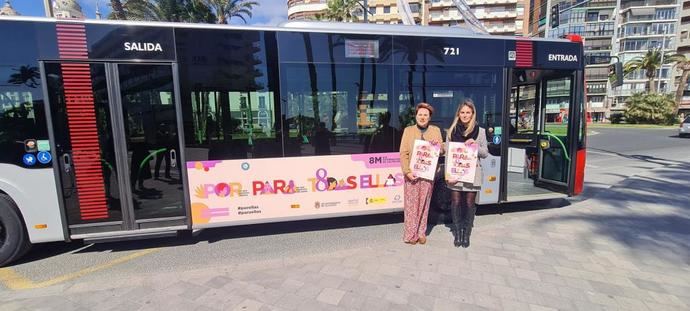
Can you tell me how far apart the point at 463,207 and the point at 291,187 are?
237cm

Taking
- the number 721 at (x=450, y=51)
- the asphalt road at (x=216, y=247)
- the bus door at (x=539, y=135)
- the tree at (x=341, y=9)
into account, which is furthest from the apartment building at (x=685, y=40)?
the number 721 at (x=450, y=51)

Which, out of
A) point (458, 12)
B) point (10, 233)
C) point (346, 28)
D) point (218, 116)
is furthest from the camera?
point (458, 12)

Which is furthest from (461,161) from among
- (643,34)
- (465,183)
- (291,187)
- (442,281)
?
(643,34)

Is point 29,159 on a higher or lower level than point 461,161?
higher

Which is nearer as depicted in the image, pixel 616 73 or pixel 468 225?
pixel 468 225

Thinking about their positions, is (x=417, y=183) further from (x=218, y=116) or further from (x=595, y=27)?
(x=595, y=27)

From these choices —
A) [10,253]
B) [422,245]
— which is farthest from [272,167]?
[10,253]

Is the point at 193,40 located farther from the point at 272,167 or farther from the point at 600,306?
the point at 600,306

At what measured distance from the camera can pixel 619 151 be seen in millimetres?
15281

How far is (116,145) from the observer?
3957 millimetres

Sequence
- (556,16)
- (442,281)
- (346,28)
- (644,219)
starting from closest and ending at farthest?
(442,281), (346,28), (644,219), (556,16)

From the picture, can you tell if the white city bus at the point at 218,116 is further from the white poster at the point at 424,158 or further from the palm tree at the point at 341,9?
the palm tree at the point at 341,9

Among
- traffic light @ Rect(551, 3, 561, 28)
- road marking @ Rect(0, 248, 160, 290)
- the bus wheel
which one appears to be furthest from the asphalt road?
traffic light @ Rect(551, 3, 561, 28)

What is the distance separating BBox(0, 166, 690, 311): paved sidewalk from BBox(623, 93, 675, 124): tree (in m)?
42.0
